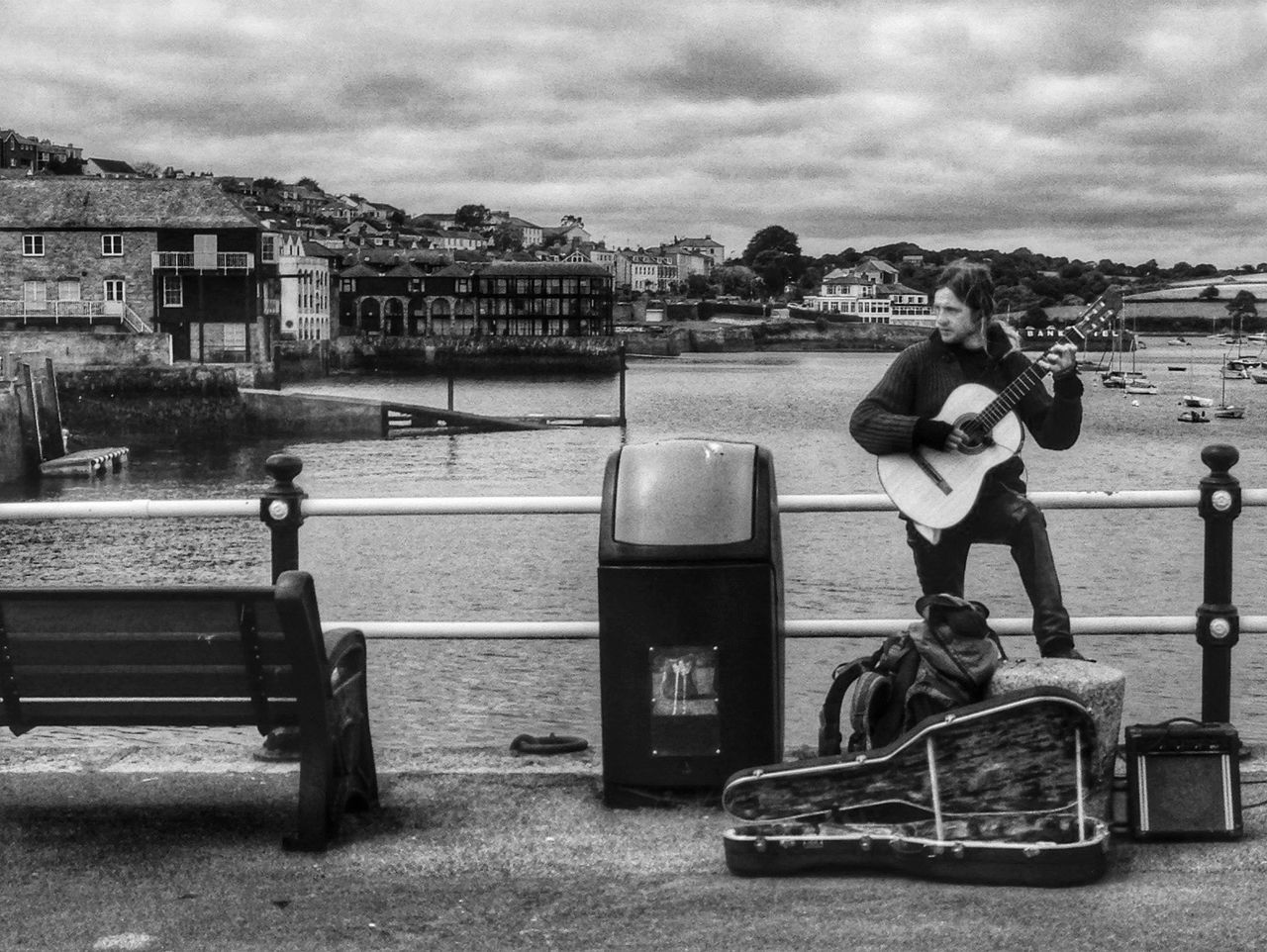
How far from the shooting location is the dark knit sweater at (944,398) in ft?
17.0

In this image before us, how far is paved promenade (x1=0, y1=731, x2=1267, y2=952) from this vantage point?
386cm

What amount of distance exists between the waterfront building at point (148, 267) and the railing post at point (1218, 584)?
80.2m

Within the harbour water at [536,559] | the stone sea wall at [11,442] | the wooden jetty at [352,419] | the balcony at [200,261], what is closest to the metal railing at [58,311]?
the balcony at [200,261]

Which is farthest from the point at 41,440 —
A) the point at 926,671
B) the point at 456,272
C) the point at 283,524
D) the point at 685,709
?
the point at 456,272

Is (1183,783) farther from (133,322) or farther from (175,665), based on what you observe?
(133,322)

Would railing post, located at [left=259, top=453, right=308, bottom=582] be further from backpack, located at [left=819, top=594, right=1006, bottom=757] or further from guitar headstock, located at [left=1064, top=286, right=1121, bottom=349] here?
guitar headstock, located at [left=1064, top=286, right=1121, bottom=349]

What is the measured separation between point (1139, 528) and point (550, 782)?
108 feet

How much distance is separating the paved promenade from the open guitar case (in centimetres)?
6

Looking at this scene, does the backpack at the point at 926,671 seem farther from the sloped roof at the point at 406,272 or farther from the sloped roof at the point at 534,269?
the sloped roof at the point at 406,272

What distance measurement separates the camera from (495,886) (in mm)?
4262

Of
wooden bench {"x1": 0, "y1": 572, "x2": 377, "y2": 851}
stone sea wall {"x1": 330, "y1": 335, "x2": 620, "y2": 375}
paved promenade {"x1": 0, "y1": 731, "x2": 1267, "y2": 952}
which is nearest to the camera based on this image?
paved promenade {"x1": 0, "y1": 731, "x2": 1267, "y2": 952}

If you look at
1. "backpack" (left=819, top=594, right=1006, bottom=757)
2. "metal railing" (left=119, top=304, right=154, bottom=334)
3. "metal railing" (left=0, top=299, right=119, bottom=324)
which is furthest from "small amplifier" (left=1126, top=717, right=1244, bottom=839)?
"metal railing" (left=0, top=299, right=119, bottom=324)

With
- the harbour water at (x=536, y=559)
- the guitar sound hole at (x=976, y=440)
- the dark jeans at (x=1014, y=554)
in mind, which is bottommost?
the harbour water at (x=536, y=559)

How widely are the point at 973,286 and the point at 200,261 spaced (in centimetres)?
8246
